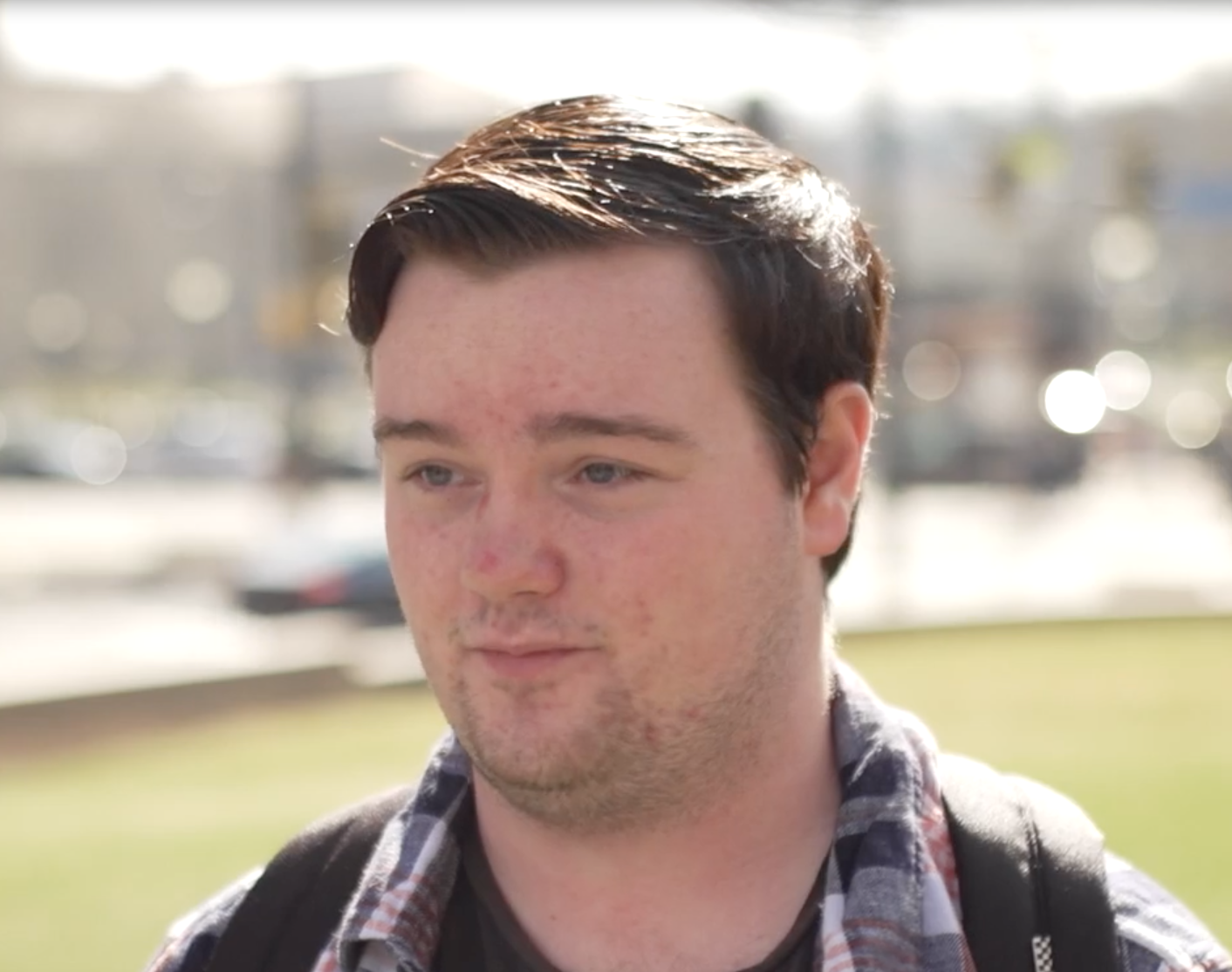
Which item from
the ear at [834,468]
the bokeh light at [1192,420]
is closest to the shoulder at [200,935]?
the ear at [834,468]

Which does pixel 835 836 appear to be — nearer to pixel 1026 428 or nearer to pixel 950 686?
pixel 950 686

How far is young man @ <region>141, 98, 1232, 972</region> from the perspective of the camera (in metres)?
1.79

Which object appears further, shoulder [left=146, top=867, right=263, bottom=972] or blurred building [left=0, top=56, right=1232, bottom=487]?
blurred building [left=0, top=56, right=1232, bottom=487]

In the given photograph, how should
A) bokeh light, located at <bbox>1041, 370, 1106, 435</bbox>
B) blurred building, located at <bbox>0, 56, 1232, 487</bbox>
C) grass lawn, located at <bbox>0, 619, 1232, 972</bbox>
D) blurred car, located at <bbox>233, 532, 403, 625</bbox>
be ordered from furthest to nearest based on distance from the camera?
bokeh light, located at <bbox>1041, 370, 1106, 435</bbox> → blurred building, located at <bbox>0, 56, 1232, 487</bbox> → blurred car, located at <bbox>233, 532, 403, 625</bbox> → grass lawn, located at <bbox>0, 619, 1232, 972</bbox>

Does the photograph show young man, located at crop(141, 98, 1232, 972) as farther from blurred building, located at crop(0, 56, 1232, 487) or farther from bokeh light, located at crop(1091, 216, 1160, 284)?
A: bokeh light, located at crop(1091, 216, 1160, 284)

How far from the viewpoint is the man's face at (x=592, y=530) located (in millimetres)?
1794

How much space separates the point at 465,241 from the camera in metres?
1.85

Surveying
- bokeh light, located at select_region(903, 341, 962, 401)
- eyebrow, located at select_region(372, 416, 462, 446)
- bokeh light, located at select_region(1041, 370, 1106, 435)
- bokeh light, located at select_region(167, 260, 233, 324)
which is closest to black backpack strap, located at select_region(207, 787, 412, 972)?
eyebrow, located at select_region(372, 416, 462, 446)

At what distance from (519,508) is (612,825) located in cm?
32

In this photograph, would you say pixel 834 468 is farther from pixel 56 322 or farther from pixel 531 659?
pixel 56 322

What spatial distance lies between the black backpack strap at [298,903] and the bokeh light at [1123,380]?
158 feet

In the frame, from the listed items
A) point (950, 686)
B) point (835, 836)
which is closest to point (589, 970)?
point (835, 836)

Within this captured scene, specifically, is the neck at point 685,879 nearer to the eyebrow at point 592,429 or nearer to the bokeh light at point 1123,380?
the eyebrow at point 592,429

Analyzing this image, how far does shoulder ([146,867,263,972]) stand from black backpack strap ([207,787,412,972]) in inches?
1.0
